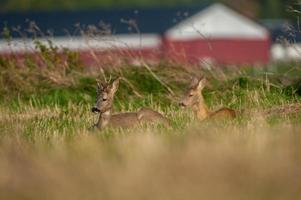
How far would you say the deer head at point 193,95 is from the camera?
1477 cm

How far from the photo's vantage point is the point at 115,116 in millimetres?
13578

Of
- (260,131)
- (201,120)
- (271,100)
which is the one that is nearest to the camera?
(260,131)

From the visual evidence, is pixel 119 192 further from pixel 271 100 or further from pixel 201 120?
pixel 271 100

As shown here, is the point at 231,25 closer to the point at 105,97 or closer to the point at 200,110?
the point at 200,110

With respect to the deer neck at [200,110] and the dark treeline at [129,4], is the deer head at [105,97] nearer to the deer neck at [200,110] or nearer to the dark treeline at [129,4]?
the deer neck at [200,110]

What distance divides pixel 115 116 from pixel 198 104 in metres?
1.50

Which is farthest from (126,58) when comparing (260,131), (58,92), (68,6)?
(68,6)

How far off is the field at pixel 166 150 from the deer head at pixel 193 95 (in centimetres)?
18

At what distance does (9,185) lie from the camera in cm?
877

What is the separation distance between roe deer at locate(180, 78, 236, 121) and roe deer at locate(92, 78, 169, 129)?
2.55ft

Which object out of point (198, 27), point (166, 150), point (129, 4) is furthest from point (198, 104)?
point (129, 4)

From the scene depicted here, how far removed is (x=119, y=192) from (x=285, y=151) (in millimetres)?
1752

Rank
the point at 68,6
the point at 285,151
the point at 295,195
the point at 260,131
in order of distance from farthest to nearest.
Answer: the point at 68,6 < the point at 260,131 < the point at 285,151 < the point at 295,195

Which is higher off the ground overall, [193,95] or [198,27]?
[193,95]
